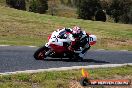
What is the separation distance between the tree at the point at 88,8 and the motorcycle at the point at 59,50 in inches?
2272

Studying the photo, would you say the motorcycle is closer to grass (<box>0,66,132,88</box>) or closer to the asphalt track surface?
the asphalt track surface

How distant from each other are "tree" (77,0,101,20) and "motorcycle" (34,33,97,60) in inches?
2272

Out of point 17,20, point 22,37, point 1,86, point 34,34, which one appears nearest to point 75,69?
point 1,86

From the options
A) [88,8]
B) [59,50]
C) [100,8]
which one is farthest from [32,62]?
[100,8]

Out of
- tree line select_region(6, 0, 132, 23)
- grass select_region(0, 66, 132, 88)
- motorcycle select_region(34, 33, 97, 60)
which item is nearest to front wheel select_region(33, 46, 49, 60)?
motorcycle select_region(34, 33, 97, 60)

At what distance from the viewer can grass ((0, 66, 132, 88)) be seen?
11.2 metres

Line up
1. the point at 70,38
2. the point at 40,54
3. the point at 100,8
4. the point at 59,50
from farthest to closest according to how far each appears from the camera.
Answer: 1. the point at 100,8
2. the point at 70,38
3. the point at 59,50
4. the point at 40,54

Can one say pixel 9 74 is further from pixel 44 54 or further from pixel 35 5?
pixel 35 5

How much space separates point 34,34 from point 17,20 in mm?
7636

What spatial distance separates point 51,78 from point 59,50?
4743 mm

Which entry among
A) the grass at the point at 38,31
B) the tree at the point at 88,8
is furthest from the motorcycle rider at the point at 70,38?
the tree at the point at 88,8

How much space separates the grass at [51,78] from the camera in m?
11.2

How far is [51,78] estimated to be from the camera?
12.1 m

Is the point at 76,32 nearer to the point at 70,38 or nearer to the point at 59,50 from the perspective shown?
the point at 70,38
